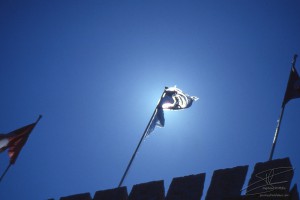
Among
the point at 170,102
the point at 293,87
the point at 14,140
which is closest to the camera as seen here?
the point at 293,87

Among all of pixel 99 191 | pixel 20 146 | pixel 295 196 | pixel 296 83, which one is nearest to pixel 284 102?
pixel 296 83

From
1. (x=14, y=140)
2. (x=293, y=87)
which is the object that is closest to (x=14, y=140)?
(x=14, y=140)

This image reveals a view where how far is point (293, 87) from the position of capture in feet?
27.9

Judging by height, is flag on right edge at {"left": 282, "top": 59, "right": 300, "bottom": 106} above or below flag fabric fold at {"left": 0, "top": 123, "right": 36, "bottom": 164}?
above

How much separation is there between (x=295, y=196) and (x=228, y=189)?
0.90 m

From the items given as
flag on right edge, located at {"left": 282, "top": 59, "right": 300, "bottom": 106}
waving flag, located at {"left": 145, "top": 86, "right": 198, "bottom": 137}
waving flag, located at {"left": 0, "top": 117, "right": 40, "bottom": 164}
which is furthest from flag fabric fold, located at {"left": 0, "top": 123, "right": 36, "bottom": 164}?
flag on right edge, located at {"left": 282, "top": 59, "right": 300, "bottom": 106}

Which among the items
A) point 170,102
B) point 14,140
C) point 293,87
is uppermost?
point 170,102

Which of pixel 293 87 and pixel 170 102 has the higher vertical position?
pixel 170 102

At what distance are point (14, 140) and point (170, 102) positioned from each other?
6.81 m

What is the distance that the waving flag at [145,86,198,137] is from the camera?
35.7ft

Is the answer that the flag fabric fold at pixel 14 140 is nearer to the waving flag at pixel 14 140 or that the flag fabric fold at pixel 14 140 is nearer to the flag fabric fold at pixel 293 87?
the waving flag at pixel 14 140

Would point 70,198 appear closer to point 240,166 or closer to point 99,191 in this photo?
point 99,191

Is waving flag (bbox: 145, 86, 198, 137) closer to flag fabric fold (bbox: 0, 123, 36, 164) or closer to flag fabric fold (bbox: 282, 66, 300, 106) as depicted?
flag fabric fold (bbox: 282, 66, 300, 106)

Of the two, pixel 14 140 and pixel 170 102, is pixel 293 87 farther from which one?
pixel 14 140
